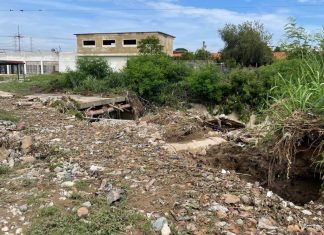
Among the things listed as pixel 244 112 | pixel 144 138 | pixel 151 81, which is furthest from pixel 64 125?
pixel 244 112

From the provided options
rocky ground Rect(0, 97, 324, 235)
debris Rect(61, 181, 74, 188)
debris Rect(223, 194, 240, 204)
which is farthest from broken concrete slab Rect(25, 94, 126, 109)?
debris Rect(223, 194, 240, 204)

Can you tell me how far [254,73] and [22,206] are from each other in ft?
46.8

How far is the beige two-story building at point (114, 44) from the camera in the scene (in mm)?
39875

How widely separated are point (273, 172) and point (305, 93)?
954 millimetres

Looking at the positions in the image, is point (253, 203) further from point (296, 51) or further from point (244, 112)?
point (244, 112)

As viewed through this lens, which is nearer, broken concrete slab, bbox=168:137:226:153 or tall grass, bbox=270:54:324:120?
tall grass, bbox=270:54:324:120

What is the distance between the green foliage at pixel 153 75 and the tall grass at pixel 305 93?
12.2 m

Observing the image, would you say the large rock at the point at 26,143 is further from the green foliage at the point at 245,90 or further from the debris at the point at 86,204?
the green foliage at the point at 245,90

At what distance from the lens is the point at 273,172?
14.6ft

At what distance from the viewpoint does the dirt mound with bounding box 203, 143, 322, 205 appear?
14.3 feet

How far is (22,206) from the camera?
12.5 feet

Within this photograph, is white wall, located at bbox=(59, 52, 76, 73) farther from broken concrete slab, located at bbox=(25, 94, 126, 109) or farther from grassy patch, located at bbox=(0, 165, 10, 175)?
grassy patch, located at bbox=(0, 165, 10, 175)

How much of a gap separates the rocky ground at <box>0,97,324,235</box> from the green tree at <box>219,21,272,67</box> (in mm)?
25990

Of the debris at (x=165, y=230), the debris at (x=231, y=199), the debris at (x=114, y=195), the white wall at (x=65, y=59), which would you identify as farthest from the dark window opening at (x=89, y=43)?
the debris at (x=165, y=230)
